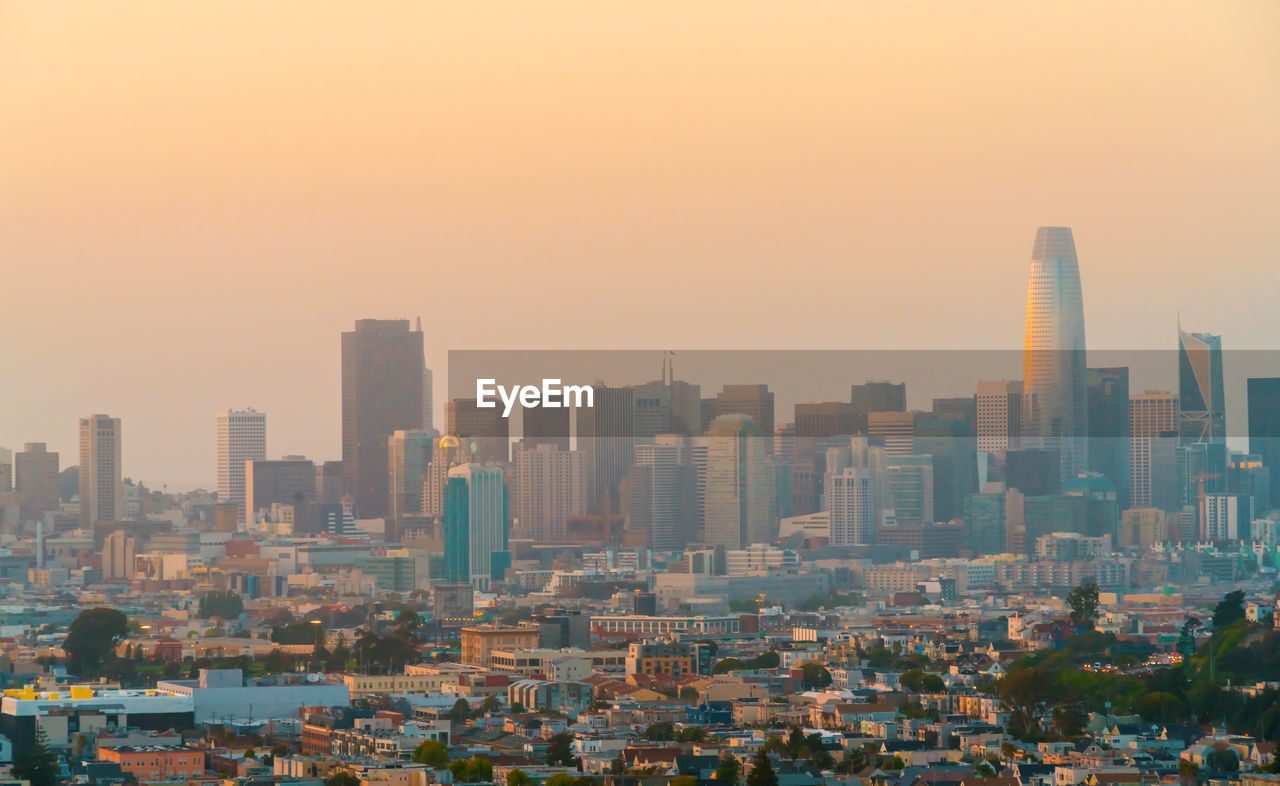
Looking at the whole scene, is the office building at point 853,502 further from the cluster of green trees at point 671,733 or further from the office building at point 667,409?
the cluster of green trees at point 671,733

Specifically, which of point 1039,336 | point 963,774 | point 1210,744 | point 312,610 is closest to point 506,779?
point 963,774

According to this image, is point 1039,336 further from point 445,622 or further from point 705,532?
point 445,622

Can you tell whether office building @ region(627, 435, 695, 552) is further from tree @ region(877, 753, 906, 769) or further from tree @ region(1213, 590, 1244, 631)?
tree @ region(877, 753, 906, 769)

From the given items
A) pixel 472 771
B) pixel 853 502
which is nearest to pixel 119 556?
pixel 853 502

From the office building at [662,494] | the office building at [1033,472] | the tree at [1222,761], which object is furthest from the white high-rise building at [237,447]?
the tree at [1222,761]

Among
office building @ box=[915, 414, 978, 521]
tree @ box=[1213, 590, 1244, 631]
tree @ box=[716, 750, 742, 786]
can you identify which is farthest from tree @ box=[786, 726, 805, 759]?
office building @ box=[915, 414, 978, 521]

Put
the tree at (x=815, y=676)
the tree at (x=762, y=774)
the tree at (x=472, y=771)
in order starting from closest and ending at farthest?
the tree at (x=762, y=774) → the tree at (x=472, y=771) → the tree at (x=815, y=676)
